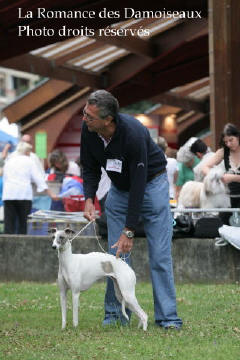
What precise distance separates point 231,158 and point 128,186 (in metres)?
3.75

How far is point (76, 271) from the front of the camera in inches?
290

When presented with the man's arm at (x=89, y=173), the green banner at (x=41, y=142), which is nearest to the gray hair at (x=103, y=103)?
the man's arm at (x=89, y=173)

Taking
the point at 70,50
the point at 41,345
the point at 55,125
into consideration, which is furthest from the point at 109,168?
the point at 55,125

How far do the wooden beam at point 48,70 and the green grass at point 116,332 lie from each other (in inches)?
446

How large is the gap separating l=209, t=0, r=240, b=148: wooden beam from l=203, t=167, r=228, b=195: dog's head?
2.36 meters

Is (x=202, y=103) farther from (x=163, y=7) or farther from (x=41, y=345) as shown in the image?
(x=41, y=345)

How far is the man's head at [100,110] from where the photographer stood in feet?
22.0

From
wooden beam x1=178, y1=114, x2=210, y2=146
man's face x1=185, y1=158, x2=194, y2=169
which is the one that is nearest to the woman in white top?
man's face x1=185, y1=158, x2=194, y2=169

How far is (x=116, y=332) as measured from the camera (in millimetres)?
7016

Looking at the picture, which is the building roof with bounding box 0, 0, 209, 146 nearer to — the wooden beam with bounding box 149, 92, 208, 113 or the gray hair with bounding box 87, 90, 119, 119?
the wooden beam with bounding box 149, 92, 208, 113

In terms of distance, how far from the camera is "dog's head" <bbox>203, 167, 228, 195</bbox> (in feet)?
35.7

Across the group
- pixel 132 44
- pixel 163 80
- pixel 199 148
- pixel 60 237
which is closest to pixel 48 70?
pixel 132 44

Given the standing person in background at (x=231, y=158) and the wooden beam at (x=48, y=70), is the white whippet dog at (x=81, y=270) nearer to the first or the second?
the standing person in background at (x=231, y=158)

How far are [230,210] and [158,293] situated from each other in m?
3.42
